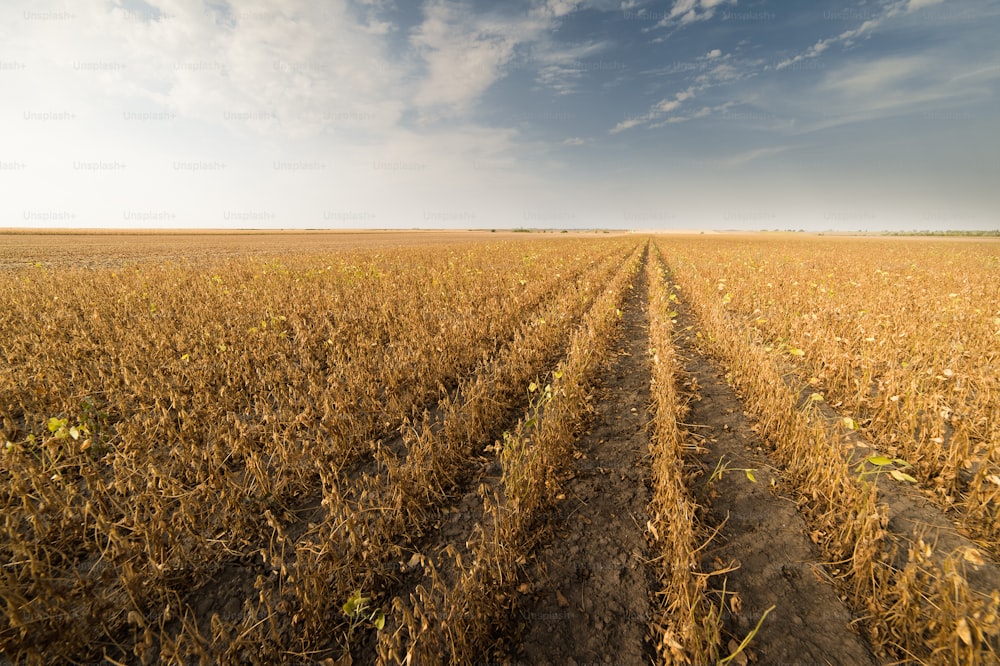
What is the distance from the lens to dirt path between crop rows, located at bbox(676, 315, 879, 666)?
6.70 ft

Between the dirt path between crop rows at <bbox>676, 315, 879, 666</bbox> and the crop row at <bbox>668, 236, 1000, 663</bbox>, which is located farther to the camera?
the dirt path between crop rows at <bbox>676, 315, 879, 666</bbox>

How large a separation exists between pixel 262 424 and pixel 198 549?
1.67 metres

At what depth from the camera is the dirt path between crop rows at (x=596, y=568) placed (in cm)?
208

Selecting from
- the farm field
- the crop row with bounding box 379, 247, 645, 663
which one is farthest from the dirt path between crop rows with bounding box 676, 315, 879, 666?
the crop row with bounding box 379, 247, 645, 663

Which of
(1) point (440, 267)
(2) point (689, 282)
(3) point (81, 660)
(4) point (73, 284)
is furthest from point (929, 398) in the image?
(4) point (73, 284)

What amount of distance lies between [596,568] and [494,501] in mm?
968

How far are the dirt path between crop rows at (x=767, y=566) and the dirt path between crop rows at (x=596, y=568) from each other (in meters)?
0.49

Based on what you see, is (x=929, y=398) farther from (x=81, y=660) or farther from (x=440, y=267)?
(x=440, y=267)

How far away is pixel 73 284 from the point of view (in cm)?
1134

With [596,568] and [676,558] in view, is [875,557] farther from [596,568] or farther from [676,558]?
[596,568]

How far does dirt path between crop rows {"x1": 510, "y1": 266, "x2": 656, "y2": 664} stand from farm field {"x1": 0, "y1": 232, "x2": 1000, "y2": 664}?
0.05ft

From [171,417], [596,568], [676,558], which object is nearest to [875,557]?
[676,558]

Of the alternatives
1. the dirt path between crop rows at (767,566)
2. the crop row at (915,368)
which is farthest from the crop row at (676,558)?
the crop row at (915,368)

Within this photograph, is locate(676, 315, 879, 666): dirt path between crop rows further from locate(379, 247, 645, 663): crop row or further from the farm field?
locate(379, 247, 645, 663): crop row
